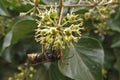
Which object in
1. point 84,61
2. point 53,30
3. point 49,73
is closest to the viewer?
point 53,30

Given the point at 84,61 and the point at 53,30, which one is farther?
the point at 84,61

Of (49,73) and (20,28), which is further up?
(20,28)

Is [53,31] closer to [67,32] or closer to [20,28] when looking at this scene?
[67,32]

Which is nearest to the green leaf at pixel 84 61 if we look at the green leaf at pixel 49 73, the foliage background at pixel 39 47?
the foliage background at pixel 39 47

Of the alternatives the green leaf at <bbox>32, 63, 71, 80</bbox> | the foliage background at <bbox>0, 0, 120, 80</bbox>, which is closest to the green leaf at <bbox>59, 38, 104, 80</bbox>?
the foliage background at <bbox>0, 0, 120, 80</bbox>

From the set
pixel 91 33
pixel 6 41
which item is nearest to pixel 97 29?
pixel 91 33

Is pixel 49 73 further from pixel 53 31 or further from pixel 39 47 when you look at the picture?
pixel 53 31

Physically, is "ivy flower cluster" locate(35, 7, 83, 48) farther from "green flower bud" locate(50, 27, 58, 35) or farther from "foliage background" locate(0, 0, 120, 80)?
"foliage background" locate(0, 0, 120, 80)

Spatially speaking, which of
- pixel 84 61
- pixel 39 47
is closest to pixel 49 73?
pixel 39 47

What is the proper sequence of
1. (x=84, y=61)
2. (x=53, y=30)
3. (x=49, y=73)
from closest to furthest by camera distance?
1. (x=53, y=30)
2. (x=84, y=61)
3. (x=49, y=73)
